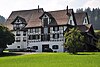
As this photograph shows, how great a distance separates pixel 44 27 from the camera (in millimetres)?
93562

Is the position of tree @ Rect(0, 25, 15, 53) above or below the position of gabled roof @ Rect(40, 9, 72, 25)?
below

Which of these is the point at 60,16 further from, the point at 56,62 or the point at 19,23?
the point at 56,62

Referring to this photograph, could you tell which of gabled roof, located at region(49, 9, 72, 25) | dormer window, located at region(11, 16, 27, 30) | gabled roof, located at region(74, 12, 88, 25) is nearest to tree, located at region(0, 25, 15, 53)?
gabled roof, located at region(49, 9, 72, 25)

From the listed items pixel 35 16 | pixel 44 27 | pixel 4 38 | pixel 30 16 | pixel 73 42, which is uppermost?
pixel 30 16

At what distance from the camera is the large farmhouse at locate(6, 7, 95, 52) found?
90.4 m

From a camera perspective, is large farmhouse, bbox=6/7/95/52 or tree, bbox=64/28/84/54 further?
large farmhouse, bbox=6/7/95/52

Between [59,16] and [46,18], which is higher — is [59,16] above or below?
above

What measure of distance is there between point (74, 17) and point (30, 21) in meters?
14.0

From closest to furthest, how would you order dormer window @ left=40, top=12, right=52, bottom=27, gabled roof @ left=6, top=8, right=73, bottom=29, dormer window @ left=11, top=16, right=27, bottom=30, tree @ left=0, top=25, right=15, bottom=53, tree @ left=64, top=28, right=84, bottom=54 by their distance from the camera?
tree @ left=64, top=28, right=84, bottom=54 < tree @ left=0, top=25, right=15, bottom=53 < gabled roof @ left=6, top=8, right=73, bottom=29 < dormer window @ left=40, top=12, right=52, bottom=27 < dormer window @ left=11, top=16, right=27, bottom=30

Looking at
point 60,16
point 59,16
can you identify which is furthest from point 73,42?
point 59,16

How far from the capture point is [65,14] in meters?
91.1

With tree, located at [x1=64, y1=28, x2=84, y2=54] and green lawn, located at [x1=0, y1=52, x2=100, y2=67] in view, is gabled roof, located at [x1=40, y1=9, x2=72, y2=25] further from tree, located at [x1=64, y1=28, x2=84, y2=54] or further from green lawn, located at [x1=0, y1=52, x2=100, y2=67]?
green lawn, located at [x1=0, y1=52, x2=100, y2=67]

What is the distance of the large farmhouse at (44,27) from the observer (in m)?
90.4

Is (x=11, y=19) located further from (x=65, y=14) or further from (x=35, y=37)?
(x=65, y=14)
